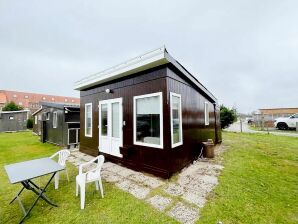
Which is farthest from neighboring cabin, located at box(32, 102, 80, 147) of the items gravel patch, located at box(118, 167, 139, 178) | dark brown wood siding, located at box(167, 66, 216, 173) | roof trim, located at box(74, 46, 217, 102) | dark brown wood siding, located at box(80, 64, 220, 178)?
dark brown wood siding, located at box(167, 66, 216, 173)

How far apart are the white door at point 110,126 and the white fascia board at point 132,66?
0.83m

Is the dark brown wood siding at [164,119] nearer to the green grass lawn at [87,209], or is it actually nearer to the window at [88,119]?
the window at [88,119]

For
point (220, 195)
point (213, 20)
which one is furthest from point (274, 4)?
point (220, 195)

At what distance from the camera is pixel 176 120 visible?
427 centimetres

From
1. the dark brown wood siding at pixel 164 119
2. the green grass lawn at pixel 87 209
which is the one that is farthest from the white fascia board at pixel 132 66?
the green grass lawn at pixel 87 209

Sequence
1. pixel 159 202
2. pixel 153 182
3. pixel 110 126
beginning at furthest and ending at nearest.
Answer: pixel 110 126, pixel 153 182, pixel 159 202

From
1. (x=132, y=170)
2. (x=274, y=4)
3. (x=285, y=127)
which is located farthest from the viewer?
(x=285, y=127)

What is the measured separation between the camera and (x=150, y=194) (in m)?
3.04

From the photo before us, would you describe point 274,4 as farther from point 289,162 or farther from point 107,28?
point 107,28

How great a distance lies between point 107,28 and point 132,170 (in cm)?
1038

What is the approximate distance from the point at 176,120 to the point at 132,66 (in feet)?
6.59

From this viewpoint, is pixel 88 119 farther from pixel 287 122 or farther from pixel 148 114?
pixel 287 122

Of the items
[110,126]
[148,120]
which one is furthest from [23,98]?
[148,120]

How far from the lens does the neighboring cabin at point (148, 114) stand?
384cm
